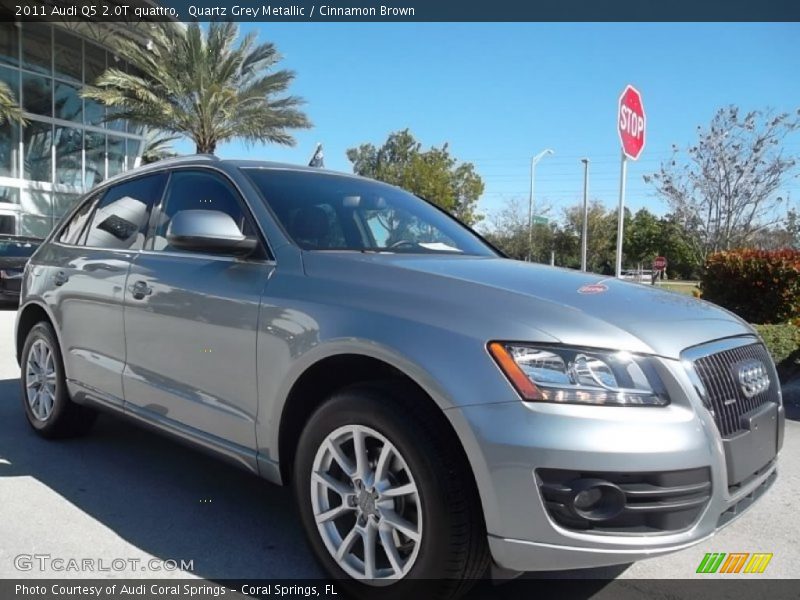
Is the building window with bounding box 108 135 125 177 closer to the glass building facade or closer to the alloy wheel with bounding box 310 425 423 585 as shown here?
the glass building facade

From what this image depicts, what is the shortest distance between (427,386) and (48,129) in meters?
28.1

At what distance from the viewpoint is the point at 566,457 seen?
2105mm

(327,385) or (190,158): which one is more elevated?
(190,158)

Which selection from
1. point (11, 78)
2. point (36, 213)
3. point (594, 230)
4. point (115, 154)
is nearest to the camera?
point (11, 78)

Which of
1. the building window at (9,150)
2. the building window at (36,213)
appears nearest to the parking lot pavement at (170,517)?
the building window at (36,213)

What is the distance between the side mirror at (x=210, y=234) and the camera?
301cm

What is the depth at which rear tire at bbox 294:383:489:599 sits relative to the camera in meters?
2.26

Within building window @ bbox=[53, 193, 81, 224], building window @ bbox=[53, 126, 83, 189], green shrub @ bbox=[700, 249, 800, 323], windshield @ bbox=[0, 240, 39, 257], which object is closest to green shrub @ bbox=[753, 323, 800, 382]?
green shrub @ bbox=[700, 249, 800, 323]

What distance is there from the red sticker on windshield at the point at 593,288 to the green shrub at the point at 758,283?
25.6 ft

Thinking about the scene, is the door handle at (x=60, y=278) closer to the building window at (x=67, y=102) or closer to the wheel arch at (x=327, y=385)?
the wheel arch at (x=327, y=385)

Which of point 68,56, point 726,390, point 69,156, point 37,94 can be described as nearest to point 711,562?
point 726,390

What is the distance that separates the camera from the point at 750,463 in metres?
2.44

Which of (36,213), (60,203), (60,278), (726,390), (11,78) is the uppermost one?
(11,78)

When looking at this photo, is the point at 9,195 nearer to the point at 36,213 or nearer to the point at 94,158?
the point at 36,213
